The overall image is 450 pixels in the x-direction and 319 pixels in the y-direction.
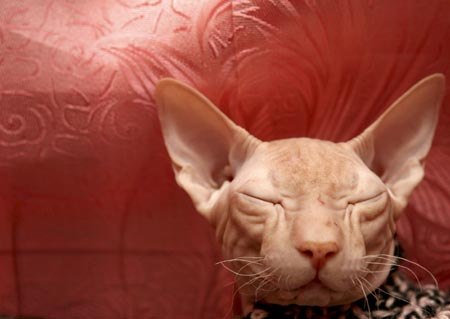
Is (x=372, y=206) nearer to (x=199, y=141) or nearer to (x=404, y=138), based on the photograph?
(x=404, y=138)

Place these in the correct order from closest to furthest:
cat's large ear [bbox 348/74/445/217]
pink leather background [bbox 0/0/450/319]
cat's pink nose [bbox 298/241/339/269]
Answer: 1. cat's pink nose [bbox 298/241/339/269]
2. cat's large ear [bbox 348/74/445/217]
3. pink leather background [bbox 0/0/450/319]

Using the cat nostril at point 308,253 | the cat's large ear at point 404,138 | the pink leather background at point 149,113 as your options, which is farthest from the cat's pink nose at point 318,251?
the pink leather background at point 149,113

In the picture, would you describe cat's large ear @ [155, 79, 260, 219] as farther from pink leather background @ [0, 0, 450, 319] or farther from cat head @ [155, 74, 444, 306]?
pink leather background @ [0, 0, 450, 319]

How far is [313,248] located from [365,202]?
13cm

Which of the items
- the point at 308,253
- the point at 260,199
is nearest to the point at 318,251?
the point at 308,253

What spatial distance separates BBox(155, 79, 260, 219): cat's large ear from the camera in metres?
0.95

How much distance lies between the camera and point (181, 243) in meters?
1.27

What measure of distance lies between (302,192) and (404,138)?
261mm

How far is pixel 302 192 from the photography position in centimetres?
82

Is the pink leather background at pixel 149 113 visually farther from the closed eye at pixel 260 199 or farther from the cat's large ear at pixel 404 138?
the closed eye at pixel 260 199

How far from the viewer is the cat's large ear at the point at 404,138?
94cm

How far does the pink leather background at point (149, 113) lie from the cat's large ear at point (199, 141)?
189 millimetres

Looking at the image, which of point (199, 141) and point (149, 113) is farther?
point (149, 113)

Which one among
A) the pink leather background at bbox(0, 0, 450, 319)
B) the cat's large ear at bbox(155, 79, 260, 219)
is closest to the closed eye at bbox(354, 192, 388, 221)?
the cat's large ear at bbox(155, 79, 260, 219)
